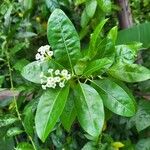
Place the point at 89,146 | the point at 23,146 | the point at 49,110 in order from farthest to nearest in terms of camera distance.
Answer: the point at 89,146 → the point at 23,146 → the point at 49,110

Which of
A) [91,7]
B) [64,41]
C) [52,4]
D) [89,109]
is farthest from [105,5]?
[89,109]

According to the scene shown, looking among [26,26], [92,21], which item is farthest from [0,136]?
[92,21]

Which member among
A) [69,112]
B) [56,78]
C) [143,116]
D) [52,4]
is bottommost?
[143,116]

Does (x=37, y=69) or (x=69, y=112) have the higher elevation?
(x=37, y=69)

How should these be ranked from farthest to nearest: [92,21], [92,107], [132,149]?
[92,21], [132,149], [92,107]

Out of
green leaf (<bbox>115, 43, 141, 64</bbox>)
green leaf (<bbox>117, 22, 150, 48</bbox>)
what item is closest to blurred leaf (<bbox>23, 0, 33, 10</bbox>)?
green leaf (<bbox>117, 22, 150, 48</bbox>)

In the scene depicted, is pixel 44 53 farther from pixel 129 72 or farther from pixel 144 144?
pixel 144 144

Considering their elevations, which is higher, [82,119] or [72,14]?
[72,14]

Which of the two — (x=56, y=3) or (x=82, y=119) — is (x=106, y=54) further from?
(x=56, y=3)
